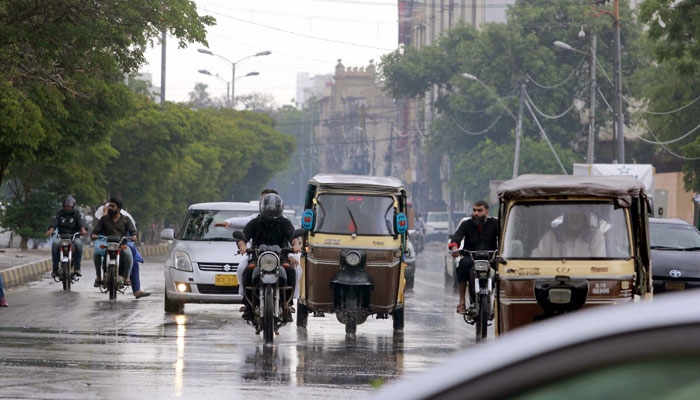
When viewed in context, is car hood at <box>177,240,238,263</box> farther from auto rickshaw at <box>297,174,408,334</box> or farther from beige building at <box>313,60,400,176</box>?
beige building at <box>313,60,400,176</box>

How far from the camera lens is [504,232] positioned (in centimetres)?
1170

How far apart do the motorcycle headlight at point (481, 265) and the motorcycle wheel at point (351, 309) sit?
1.47m

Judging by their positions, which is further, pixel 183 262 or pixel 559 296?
pixel 183 262

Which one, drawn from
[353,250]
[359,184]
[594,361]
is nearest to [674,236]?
[359,184]

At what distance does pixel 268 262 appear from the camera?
12.8 meters

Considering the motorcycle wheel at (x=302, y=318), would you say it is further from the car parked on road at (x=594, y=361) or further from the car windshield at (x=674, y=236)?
the car parked on road at (x=594, y=361)

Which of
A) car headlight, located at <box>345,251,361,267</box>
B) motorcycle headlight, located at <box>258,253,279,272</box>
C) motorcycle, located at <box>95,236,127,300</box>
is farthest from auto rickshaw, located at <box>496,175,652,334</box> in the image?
motorcycle, located at <box>95,236,127,300</box>

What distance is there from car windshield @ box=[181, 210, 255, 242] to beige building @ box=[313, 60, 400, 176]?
324ft

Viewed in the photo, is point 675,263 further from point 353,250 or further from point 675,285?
point 353,250

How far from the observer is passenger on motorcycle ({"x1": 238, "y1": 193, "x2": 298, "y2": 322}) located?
1331 cm

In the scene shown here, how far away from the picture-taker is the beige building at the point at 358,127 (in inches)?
5217

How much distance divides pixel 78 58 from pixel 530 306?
1231cm

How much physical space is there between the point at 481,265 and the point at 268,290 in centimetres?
288

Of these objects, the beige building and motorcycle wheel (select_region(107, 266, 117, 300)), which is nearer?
motorcycle wheel (select_region(107, 266, 117, 300))
